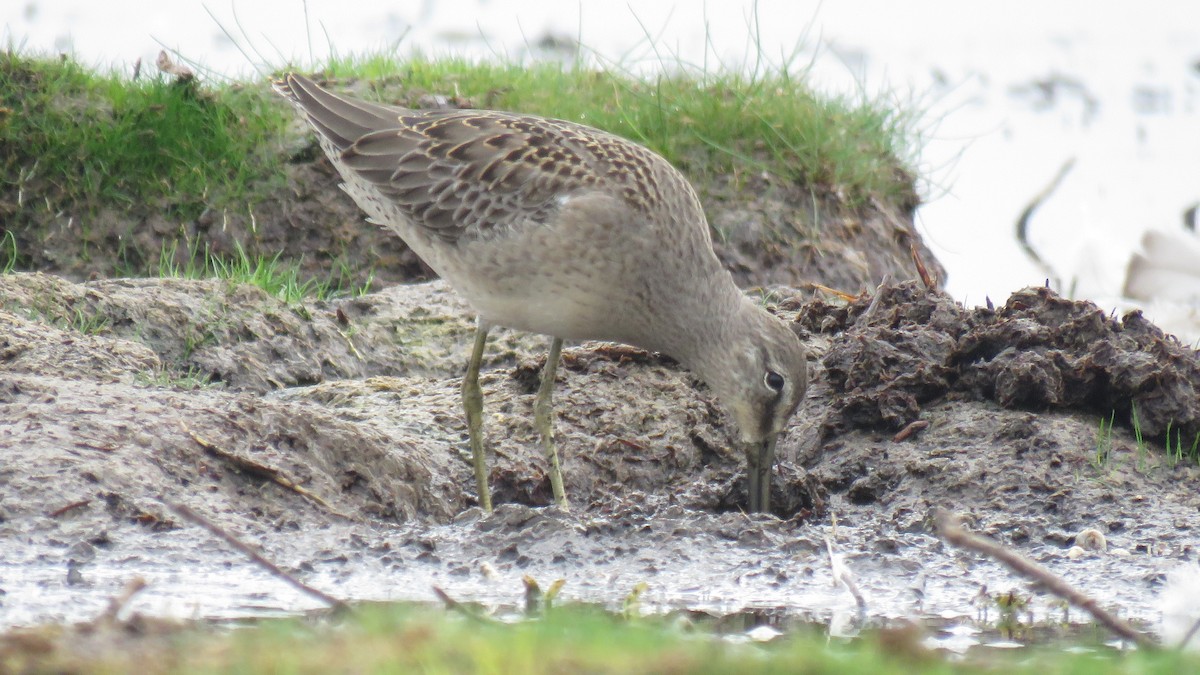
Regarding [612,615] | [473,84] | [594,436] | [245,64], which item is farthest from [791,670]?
[245,64]

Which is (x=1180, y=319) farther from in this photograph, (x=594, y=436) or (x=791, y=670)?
(x=791, y=670)

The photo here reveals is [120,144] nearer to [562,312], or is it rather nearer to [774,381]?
[562,312]

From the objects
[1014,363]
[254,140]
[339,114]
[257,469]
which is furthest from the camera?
[254,140]

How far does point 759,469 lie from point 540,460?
1.02m

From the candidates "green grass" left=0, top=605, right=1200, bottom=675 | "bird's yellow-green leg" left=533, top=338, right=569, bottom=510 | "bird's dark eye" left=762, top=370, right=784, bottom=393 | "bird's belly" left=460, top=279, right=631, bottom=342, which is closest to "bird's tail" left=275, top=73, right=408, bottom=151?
"bird's belly" left=460, top=279, right=631, bottom=342

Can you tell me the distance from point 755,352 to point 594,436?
0.94 m

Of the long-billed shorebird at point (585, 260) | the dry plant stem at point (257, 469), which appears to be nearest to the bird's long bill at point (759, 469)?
the long-billed shorebird at point (585, 260)

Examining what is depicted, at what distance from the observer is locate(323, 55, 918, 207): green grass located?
866cm

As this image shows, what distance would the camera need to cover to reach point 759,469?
18.5 ft

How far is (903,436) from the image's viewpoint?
614 cm

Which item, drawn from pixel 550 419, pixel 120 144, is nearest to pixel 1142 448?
pixel 550 419

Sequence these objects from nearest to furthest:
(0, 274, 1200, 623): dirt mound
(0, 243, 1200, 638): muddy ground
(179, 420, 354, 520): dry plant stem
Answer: (0, 243, 1200, 638): muddy ground
(0, 274, 1200, 623): dirt mound
(179, 420, 354, 520): dry plant stem

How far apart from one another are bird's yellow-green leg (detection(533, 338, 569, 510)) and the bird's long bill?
2.32 feet

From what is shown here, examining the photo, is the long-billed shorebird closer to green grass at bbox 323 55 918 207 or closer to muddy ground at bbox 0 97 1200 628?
muddy ground at bbox 0 97 1200 628
